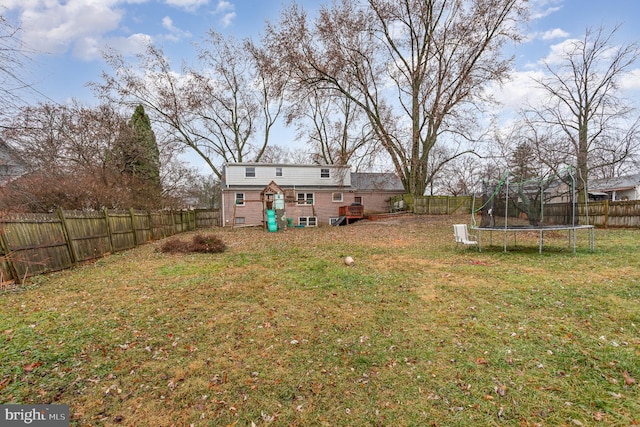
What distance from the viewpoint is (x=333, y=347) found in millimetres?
3641

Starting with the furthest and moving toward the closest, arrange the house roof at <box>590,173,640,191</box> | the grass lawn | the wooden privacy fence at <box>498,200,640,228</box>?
the house roof at <box>590,173,640,191</box>
the wooden privacy fence at <box>498,200,640,228</box>
the grass lawn

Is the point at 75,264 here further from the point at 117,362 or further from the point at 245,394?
the point at 245,394

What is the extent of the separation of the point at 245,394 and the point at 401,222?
54.7ft

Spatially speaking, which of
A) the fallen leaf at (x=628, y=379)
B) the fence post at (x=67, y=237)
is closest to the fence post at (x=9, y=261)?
the fence post at (x=67, y=237)

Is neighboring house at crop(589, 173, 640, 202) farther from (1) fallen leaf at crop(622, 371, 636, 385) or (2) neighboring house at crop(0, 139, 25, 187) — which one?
(2) neighboring house at crop(0, 139, 25, 187)

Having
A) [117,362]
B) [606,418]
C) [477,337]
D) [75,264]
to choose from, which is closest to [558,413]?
[606,418]

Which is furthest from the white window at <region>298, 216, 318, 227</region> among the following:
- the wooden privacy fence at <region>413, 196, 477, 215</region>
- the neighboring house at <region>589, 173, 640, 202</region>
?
the neighboring house at <region>589, 173, 640, 202</region>

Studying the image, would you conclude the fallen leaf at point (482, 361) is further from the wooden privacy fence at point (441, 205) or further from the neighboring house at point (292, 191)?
the wooden privacy fence at point (441, 205)

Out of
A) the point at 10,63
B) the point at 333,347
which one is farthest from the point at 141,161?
the point at 333,347

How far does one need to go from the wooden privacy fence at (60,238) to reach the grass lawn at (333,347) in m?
0.50

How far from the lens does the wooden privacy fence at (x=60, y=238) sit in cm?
607

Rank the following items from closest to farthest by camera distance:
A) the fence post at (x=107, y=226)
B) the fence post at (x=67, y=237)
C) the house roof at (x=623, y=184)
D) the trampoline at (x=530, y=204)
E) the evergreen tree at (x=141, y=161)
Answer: the fence post at (x=67, y=237) < the trampoline at (x=530, y=204) < the fence post at (x=107, y=226) < the evergreen tree at (x=141, y=161) < the house roof at (x=623, y=184)

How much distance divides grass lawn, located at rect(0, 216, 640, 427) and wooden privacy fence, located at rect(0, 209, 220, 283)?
1.65 ft

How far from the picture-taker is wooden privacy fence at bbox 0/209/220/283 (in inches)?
239
